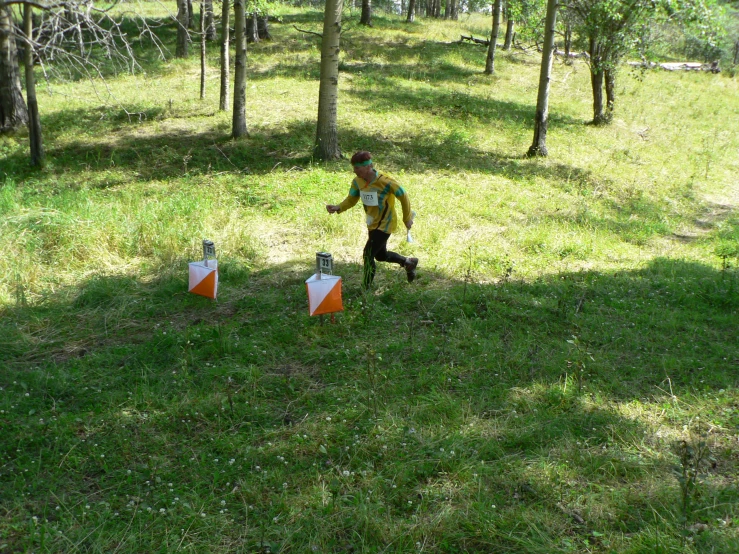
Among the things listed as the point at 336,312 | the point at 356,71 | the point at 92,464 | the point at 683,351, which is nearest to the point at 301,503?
the point at 92,464

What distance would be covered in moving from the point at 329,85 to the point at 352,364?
8365mm

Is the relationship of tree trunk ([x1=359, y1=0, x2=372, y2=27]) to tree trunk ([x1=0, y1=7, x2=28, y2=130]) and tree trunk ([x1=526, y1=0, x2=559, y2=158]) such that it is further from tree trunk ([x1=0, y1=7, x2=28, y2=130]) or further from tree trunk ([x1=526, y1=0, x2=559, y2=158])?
tree trunk ([x1=0, y1=7, x2=28, y2=130])

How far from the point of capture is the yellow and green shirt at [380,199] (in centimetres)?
692

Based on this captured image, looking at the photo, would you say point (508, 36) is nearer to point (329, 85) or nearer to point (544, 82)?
point (544, 82)

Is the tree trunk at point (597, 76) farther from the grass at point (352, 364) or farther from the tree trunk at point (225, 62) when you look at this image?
the tree trunk at point (225, 62)

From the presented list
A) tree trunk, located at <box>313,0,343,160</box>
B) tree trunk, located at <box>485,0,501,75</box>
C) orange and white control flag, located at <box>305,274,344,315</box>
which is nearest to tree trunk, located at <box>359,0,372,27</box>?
tree trunk, located at <box>485,0,501,75</box>

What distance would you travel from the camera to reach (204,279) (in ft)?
22.9

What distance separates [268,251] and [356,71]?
14920mm

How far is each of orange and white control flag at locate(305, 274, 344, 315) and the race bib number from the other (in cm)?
113

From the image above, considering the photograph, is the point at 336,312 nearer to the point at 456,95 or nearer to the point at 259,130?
the point at 259,130

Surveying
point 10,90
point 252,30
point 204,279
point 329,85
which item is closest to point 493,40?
point 252,30

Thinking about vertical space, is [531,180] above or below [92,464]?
above

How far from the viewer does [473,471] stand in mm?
4383

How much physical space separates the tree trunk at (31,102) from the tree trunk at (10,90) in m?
2.39
